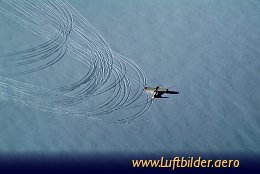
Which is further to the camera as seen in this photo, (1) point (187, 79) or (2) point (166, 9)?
(2) point (166, 9)

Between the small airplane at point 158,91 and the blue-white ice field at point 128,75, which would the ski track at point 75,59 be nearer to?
the blue-white ice field at point 128,75

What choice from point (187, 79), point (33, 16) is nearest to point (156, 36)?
point (187, 79)

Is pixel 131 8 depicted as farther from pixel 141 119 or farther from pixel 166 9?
pixel 141 119

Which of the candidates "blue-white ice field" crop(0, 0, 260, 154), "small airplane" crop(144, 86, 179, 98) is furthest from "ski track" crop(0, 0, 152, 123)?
"small airplane" crop(144, 86, 179, 98)

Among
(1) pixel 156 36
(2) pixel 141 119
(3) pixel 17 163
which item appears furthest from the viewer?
(1) pixel 156 36

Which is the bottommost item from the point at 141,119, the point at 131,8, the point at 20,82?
the point at 141,119
